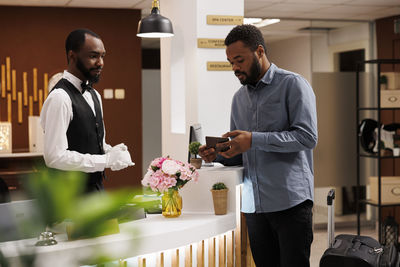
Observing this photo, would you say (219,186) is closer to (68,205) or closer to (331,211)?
(331,211)

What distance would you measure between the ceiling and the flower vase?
4.12 m

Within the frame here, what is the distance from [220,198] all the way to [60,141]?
0.94 m

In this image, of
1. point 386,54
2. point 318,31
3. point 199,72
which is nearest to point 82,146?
point 199,72

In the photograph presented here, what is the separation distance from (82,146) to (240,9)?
2098 millimetres

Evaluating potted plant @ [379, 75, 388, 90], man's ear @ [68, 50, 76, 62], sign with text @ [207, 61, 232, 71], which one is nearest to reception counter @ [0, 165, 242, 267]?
man's ear @ [68, 50, 76, 62]

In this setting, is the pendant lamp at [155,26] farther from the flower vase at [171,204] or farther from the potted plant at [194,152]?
the flower vase at [171,204]

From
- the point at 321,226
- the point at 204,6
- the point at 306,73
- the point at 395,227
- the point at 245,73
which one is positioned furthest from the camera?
the point at 306,73

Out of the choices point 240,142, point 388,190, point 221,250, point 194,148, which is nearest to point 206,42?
point 194,148

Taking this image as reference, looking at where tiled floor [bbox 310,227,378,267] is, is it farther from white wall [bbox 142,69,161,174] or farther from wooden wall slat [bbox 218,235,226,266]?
white wall [bbox 142,69,161,174]

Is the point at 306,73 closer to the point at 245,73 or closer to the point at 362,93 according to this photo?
the point at 362,93

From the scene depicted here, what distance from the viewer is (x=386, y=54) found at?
24.4ft

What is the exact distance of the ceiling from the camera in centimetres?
656

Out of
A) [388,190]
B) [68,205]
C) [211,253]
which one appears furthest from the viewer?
[388,190]

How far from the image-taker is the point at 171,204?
9.13ft
